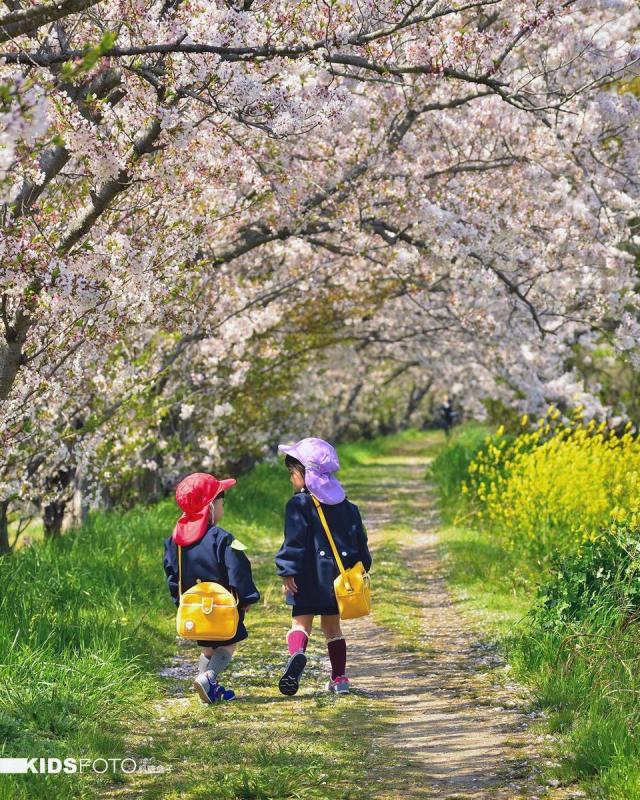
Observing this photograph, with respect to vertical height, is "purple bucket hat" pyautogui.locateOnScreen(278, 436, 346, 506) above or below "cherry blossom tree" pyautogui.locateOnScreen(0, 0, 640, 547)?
below

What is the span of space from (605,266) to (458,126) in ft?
7.71

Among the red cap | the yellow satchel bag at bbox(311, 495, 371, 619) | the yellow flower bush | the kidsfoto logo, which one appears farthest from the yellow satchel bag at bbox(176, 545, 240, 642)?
the yellow flower bush

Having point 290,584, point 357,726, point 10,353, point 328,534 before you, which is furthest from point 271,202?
point 357,726

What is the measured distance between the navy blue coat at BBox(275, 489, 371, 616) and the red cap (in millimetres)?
530

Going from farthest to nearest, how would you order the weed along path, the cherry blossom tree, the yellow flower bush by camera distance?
the yellow flower bush, the cherry blossom tree, the weed along path

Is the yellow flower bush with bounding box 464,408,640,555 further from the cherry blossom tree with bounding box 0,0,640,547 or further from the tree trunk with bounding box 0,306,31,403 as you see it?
the tree trunk with bounding box 0,306,31,403

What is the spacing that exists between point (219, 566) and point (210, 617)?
0.30m

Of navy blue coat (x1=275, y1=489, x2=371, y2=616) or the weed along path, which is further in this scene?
navy blue coat (x1=275, y1=489, x2=371, y2=616)

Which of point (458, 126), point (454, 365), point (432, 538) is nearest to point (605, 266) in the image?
point (458, 126)

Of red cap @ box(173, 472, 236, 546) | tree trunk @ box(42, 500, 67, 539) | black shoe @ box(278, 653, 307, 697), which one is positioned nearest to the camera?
red cap @ box(173, 472, 236, 546)

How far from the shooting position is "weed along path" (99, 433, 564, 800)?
4598mm

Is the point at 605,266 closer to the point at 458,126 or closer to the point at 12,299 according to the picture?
the point at 458,126

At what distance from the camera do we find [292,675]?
19.9ft

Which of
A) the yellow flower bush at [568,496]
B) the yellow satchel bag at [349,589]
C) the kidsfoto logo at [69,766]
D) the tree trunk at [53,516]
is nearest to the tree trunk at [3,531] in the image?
the tree trunk at [53,516]
